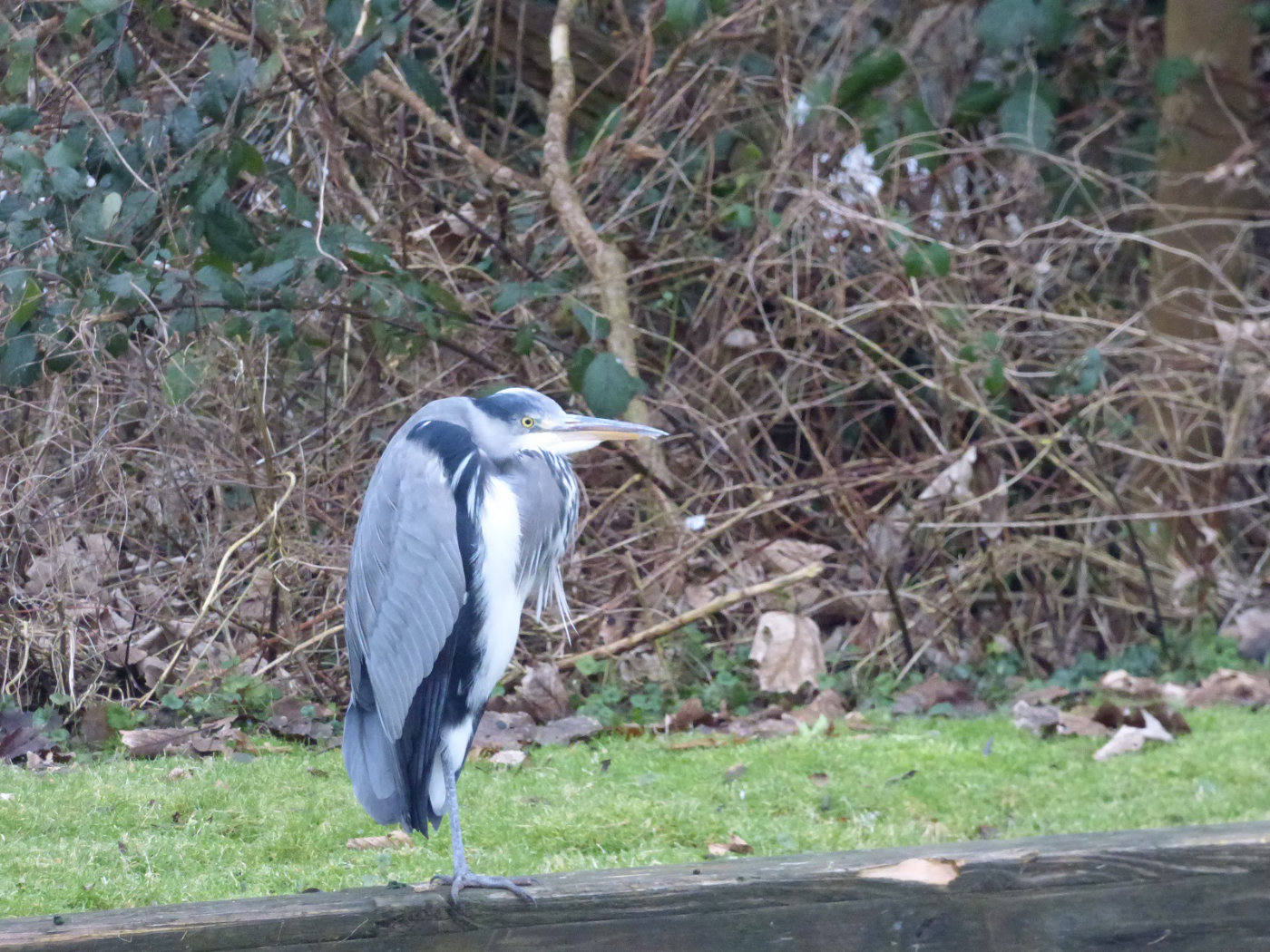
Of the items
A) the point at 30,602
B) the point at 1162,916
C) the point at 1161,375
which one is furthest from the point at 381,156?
the point at 1162,916

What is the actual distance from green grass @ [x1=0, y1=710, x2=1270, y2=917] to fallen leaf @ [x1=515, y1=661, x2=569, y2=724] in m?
0.39

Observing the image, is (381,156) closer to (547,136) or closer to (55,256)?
(547,136)

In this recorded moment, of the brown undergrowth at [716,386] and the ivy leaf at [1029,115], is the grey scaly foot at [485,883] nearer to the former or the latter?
the brown undergrowth at [716,386]

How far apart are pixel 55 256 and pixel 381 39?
1.27 meters

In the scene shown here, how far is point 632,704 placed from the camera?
14.9ft

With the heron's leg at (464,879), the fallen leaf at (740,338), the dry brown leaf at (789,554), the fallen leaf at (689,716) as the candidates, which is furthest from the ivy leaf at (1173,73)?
the heron's leg at (464,879)

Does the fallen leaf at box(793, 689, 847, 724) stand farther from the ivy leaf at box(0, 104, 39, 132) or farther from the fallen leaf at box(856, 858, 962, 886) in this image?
the ivy leaf at box(0, 104, 39, 132)

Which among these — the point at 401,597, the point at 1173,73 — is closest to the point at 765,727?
the point at 401,597

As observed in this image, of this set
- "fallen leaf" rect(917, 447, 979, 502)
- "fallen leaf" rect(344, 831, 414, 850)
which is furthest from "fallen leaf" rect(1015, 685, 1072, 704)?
"fallen leaf" rect(344, 831, 414, 850)

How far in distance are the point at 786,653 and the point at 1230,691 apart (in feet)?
5.15

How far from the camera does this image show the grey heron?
252 cm

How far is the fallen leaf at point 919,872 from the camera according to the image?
2232mm

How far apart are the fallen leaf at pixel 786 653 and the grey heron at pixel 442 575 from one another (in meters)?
2.28

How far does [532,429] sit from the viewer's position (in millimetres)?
2576
